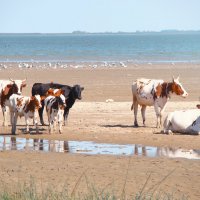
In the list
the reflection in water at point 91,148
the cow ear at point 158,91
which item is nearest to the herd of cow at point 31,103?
the reflection in water at point 91,148

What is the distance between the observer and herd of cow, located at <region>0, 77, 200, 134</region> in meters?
21.2

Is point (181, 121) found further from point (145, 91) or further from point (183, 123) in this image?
point (145, 91)

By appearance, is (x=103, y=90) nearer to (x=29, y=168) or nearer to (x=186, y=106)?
(x=186, y=106)

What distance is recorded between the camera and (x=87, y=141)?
20266mm

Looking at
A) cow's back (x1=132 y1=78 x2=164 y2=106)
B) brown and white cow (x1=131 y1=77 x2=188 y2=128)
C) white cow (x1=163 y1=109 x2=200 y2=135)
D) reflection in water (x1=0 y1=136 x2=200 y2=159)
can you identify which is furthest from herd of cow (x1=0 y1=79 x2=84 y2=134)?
white cow (x1=163 y1=109 x2=200 y2=135)

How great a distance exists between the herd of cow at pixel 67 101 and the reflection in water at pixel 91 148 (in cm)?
137

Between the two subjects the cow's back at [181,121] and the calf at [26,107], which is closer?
the cow's back at [181,121]

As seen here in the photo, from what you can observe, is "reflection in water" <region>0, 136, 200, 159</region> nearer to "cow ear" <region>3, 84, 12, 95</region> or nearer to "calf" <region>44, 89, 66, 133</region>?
"calf" <region>44, 89, 66, 133</region>

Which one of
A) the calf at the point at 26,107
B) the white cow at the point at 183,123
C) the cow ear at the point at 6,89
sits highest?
the cow ear at the point at 6,89

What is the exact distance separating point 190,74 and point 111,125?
26.1 m

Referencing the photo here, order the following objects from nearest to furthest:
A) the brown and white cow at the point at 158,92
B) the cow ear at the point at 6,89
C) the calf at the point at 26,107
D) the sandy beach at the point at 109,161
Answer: the sandy beach at the point at 109,161, the calf at the point at 26,107, the brown and white cow at the point at 158,92, the cow ear at the point at 6,89

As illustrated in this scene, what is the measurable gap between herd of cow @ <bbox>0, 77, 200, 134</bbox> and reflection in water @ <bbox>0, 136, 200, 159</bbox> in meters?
1.37

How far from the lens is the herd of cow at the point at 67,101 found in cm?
2120

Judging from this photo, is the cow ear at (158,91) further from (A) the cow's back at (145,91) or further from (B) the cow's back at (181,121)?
(B) the cow's back at (181,121)
